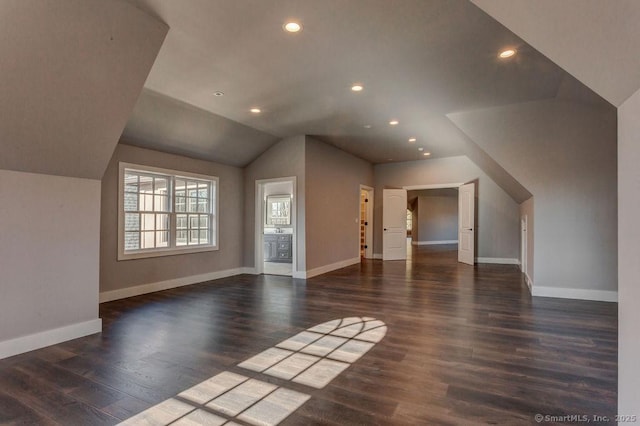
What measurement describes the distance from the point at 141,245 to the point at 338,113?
386 centimetres

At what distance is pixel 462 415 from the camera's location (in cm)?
200

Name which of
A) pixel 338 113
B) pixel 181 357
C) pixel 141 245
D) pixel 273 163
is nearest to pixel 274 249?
pixel 273 163

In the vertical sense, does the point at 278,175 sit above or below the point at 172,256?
above

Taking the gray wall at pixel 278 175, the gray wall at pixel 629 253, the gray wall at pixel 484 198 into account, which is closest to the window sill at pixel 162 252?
the gray wall at pixel 278 175

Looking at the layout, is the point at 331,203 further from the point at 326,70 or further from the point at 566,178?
the point at 566,178

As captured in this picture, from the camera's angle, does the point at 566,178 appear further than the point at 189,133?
No

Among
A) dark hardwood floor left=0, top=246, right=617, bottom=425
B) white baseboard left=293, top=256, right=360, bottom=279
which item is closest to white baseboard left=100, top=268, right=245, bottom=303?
dark hardwood floor left=0, top=246, right=617, bottom=425

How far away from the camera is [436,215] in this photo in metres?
15.6

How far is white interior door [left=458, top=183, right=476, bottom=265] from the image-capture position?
843 centimetres

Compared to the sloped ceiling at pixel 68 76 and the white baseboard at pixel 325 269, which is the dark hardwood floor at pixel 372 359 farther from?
the sloped ceiling at pixel 68 76

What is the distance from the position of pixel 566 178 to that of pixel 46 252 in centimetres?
646

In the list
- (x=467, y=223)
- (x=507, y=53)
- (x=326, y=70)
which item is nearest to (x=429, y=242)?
(x=467, y=223)

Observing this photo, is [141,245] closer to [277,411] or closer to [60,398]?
[60,398]

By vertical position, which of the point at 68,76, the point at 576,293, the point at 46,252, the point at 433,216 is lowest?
the point at 576,293
